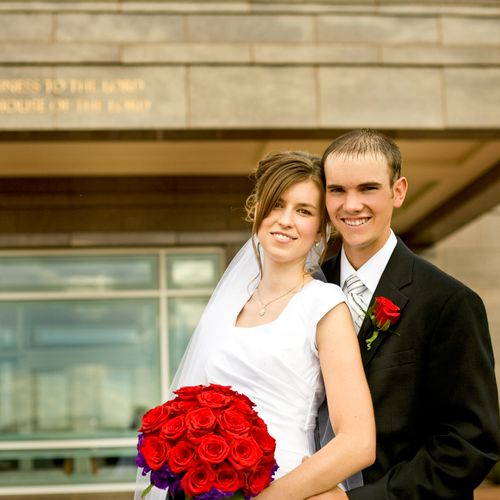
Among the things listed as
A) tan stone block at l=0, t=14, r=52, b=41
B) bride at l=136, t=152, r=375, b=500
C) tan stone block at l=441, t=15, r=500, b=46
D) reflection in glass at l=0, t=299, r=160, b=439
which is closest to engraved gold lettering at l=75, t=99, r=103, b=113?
tan stone block at l=0, t=14, r=52, b=41

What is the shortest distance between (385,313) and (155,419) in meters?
0.79

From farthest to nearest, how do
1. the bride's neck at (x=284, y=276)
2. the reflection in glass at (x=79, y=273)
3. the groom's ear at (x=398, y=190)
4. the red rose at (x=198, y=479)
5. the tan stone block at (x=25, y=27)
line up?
1. the reflection in glass at (x=79, y=273)
2. the tan stone block at (x=25, y=27)
3. the bride's neck at (x=284, y=276)
4. the groom's ear at (x=398, y=190)
5. the red rose at (x=198, y=479)

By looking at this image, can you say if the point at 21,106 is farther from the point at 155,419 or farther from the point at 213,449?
the point at 213,449

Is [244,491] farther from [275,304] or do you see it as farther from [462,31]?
[462,31]

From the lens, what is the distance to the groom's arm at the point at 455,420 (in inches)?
99.5

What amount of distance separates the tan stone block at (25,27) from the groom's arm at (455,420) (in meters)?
7.89

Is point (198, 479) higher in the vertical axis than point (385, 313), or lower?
lower

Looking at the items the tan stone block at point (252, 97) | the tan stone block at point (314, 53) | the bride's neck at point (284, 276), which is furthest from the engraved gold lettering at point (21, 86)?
the bride's neck at point (284, 276)

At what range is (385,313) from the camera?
2.65 metres

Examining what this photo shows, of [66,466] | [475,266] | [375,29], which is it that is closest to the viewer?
[375,29]

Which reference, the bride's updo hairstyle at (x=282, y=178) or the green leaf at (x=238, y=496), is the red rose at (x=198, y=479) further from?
the bride's updo hairstyle at (x=282, y=178)

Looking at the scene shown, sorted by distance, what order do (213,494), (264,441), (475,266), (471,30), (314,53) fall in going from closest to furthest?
(213,494) → (264,441) → (314,53) → (471,30) → (475,266)

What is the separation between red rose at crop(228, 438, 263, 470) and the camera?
7.62 feet

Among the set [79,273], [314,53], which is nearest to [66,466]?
[79,273]
